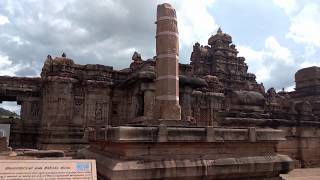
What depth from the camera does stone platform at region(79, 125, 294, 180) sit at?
6.55 metres

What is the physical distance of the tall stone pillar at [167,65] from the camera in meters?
9.33

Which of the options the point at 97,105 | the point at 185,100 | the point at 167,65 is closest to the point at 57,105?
the point at 97,105

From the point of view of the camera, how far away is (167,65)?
9547 mm

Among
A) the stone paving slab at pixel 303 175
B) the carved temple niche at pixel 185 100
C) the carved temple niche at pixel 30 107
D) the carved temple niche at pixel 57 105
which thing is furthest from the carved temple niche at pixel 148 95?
the carved temple niche at pixel 30 107

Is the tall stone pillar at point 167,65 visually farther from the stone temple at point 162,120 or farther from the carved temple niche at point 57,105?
the carved temple niche at point 57,105

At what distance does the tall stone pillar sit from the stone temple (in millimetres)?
31

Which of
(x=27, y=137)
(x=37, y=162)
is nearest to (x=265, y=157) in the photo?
(x=37, y=162)

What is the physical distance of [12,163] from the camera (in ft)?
16.4

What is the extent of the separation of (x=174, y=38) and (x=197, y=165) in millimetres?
4308

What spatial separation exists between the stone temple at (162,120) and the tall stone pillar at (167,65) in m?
0.03

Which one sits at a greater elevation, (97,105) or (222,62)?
(222,62)

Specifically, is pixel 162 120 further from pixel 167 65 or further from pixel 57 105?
pixel 57 105

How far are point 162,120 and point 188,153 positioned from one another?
158cm

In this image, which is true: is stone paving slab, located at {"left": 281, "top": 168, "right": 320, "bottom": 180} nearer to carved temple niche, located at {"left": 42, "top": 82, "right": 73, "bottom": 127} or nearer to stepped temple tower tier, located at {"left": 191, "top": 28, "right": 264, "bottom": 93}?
carved temple niche, located at {"left": 42, "top": 82, "right": 73, "bottom": 127}
